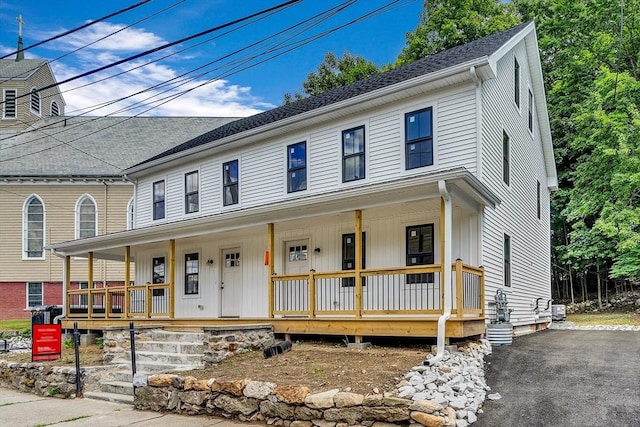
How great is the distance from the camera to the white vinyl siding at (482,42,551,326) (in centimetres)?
1209

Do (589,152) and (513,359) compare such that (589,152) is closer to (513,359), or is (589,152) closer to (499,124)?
(499,124)

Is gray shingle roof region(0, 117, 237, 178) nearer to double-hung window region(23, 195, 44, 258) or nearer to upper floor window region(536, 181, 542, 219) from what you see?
double-hung window region(23, 195, 44, 258)

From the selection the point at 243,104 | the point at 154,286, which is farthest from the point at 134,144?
the point at 154,286

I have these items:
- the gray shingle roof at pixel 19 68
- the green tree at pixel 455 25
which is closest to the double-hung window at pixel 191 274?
the green tree at pixel 455 25

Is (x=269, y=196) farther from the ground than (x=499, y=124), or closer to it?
closer to it

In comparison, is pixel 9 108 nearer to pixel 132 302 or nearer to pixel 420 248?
pixel 132 302

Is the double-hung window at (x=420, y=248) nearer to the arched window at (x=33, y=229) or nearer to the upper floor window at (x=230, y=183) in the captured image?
the upper floor window at (x=230, y=183)

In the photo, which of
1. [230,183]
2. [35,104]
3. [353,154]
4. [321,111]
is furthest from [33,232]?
[353,154]

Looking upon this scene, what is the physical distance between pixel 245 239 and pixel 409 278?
4.99 m

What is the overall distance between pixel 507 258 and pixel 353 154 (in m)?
4.35

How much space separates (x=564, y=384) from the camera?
8.05 meters

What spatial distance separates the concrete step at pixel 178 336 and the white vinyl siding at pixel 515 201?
572 centimetres

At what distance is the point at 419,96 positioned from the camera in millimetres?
12391

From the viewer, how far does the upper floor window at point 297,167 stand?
47.5 ft
